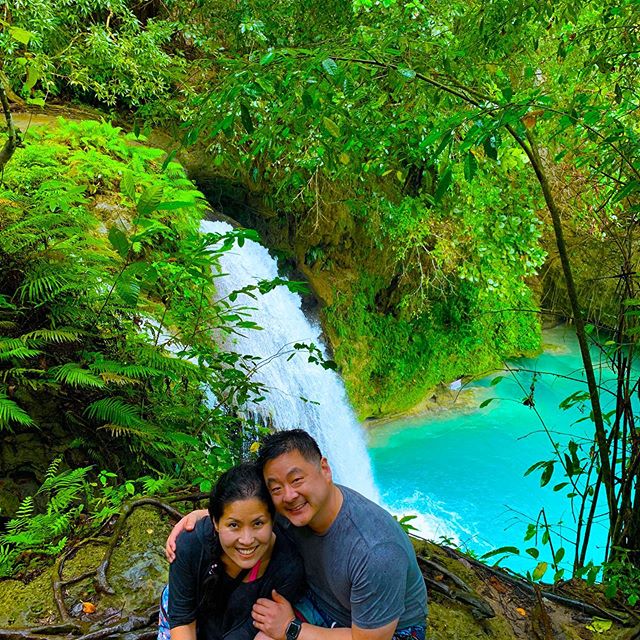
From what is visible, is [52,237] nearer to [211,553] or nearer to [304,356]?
[211,553]

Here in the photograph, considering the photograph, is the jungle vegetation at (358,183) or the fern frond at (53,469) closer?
the jungle vegetation at (358,183)

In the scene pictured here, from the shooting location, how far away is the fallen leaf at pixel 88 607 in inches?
80.6

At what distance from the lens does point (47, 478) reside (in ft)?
8.86

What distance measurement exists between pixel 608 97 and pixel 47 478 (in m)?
4.69

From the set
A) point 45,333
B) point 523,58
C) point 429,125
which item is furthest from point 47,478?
point 523,58

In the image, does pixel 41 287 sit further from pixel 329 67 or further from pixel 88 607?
pixel 329 67

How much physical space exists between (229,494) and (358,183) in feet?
23.3

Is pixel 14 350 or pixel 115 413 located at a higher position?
pixel 14 350

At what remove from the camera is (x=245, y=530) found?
1.49m

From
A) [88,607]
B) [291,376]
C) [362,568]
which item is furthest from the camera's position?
[291,376]

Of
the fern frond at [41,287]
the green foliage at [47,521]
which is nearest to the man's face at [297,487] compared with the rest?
the green foliage at [47,521]

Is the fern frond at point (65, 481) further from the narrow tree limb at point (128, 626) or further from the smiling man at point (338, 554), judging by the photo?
the smiling man at point (338, 554)

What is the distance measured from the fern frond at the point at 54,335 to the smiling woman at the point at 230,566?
181 cm

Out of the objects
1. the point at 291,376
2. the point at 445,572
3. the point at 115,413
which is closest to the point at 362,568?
the point at 445,572
